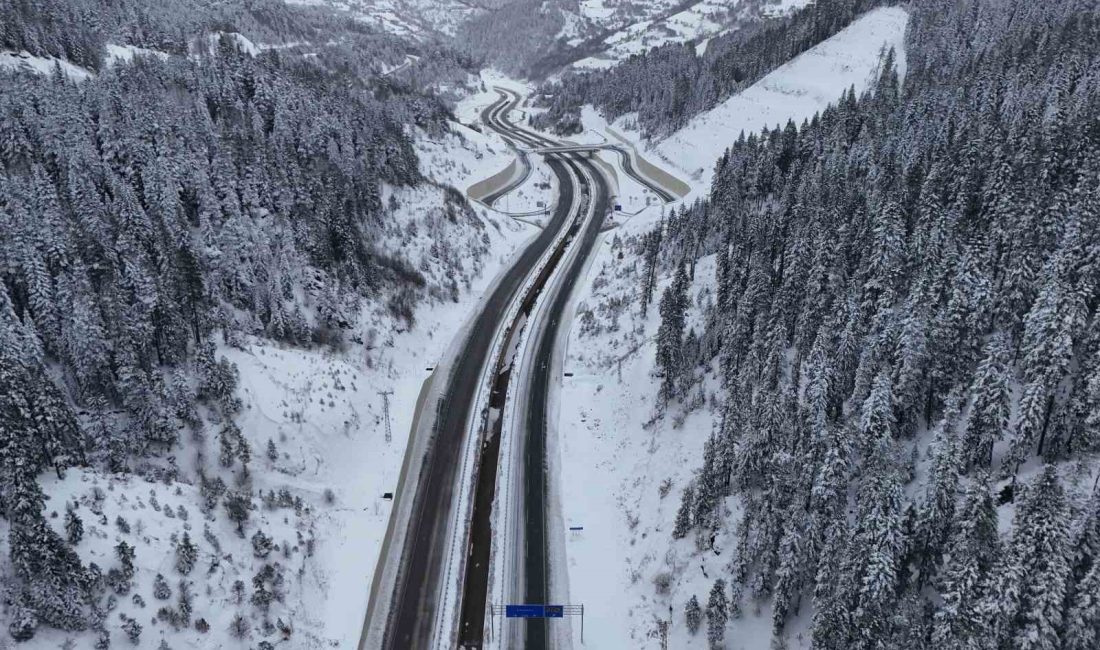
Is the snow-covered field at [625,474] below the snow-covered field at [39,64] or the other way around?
below

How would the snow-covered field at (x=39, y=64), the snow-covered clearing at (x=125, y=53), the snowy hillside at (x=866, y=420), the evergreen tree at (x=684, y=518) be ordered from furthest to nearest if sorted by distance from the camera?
the snow-covered clearing at (x=125, y=53) < the snow-covered field at (x=39, y=64) < the evergreen tree at (x=684, y=518) < the snowy hillside at (x=866, y=420)

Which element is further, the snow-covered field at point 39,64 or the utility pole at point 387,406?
the snow-covered field at point 39,64

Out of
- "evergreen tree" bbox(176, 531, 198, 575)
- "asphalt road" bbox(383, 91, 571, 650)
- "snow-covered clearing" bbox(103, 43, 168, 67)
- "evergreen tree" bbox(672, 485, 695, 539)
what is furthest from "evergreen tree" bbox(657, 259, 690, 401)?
"snow-covered clearing" bbox(103, 43, 168, 67)

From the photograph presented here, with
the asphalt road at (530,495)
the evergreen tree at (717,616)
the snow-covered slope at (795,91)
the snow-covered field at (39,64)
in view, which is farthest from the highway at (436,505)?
the snow-covered slope at (795,91)

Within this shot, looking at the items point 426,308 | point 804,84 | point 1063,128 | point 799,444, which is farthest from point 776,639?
point 804,84

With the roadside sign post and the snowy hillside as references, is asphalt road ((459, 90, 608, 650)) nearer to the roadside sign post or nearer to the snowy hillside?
the roadside sign post

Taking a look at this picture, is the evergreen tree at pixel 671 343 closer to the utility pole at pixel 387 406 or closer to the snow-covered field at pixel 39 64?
the utility pole at pixel 387 406

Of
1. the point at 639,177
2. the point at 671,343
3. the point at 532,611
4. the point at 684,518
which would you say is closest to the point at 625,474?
the point at 684,518

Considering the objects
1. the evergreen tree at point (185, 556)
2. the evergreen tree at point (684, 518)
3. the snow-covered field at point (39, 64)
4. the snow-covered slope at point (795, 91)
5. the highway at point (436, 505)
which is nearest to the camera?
the evergreen tree at point (185, 556)
